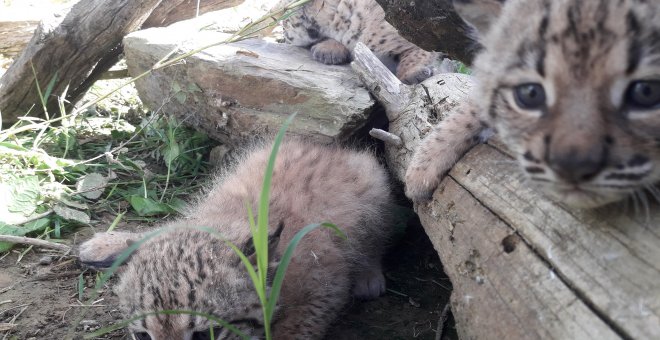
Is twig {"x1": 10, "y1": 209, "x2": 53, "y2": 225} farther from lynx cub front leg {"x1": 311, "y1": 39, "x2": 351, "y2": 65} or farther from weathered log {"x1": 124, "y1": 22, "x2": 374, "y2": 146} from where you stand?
lynx cub front leg {"x1": 311, "y1": 39, "x2": 351, "y2": 65}

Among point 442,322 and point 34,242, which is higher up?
point 442,322

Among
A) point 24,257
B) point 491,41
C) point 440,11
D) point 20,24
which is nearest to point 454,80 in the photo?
point 440,11

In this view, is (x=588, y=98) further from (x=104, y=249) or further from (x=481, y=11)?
(x=104, y=249)

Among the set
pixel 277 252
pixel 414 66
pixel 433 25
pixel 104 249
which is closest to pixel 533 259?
pixel 277 252

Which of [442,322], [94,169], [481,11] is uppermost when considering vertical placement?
[481,11]

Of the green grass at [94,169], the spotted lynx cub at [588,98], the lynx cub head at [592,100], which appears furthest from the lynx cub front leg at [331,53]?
the lynx cub head at [592,100]

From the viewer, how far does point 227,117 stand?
15.7ft

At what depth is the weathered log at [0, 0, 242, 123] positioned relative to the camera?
5348 mm

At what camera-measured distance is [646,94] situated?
184 cm

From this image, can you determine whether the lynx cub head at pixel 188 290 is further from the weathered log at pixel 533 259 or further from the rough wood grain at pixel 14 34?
the rough wood grain at pixel 14 34

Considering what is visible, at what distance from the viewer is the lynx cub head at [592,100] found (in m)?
1.81

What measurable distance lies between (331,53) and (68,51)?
7.61 feet

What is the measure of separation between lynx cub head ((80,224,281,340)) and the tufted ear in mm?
1313

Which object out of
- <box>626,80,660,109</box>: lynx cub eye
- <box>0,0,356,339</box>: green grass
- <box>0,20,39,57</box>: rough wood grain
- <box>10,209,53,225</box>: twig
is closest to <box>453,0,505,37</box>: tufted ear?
<box>626,80,660,109</box>: lynx cub eye
